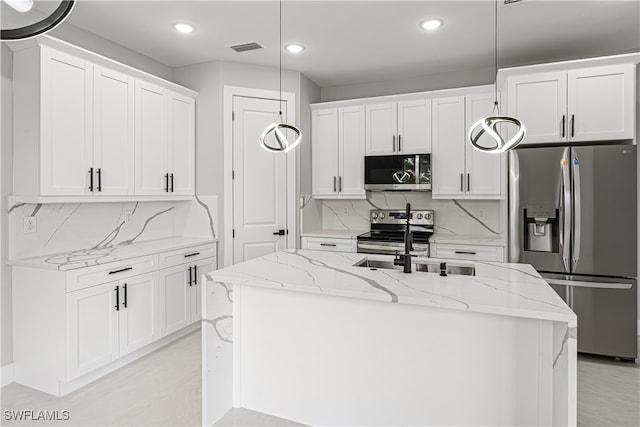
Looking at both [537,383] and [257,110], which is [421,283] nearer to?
[537,383]

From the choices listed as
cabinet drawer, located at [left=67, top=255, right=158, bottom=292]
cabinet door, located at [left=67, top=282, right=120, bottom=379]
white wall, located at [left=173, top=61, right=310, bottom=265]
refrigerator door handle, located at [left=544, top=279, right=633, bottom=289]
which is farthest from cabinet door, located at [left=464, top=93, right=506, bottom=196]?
cabinet door, located at [left=67, top=282, right=120, bottom=379]

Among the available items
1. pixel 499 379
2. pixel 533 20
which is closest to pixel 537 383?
pixel 499 379

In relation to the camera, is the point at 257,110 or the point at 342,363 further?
the point at 257,110

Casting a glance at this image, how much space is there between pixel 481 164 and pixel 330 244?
176cm

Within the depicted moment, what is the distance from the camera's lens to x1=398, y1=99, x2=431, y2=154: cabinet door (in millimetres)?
4125

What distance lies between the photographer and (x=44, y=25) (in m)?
1.17

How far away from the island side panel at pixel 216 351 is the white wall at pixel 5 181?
1545 millimetres

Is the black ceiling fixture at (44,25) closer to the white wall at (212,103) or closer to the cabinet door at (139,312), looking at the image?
the cabinet door at (139,312)

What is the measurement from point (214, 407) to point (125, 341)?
3.68ft

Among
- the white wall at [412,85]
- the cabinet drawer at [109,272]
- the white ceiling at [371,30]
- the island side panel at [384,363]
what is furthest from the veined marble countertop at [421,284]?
the white wall at [412,85]

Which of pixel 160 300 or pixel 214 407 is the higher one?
pixel 160 300

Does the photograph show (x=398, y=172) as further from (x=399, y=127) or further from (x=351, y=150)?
(x=351, y=150)

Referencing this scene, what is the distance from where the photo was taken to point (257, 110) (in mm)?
4098

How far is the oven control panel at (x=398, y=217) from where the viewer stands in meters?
4.41
